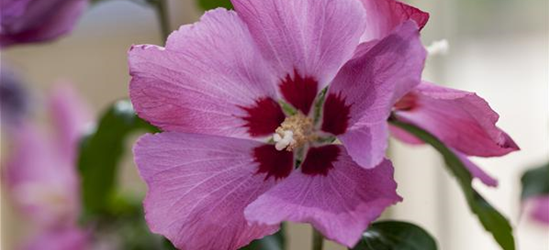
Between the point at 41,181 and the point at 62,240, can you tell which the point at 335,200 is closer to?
the point at 62,240

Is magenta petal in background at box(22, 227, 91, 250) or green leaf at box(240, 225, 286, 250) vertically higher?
green leaf at box(240, 225, 286, 250)

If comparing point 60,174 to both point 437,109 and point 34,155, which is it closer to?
point 34,155

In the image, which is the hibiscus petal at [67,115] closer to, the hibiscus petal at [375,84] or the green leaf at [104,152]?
the green leaf at [104,152]

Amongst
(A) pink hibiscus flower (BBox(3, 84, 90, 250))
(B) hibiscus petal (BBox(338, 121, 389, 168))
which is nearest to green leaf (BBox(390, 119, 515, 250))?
(B) hibiscus petal (BBox(338, 121, 389, 168))

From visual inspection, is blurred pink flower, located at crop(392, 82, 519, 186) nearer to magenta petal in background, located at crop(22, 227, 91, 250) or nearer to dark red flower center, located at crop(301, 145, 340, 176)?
dark red flower center, located at crop(301, 145, 340, 176)

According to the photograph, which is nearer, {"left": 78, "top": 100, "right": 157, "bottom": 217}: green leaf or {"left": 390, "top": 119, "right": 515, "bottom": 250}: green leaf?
{"left": 390, "top": 119, "right": 515, "bottom": 250}: green leaf

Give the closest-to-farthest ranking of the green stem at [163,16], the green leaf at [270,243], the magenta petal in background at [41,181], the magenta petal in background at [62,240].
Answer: the green leaf at [270,243] → the green stem at [163,16] → the magenta petal in background at [62,240] → the magenta petal in background at [41,181]


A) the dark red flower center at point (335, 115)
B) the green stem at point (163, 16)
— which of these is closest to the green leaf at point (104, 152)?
the green stem at point (163, 16)
